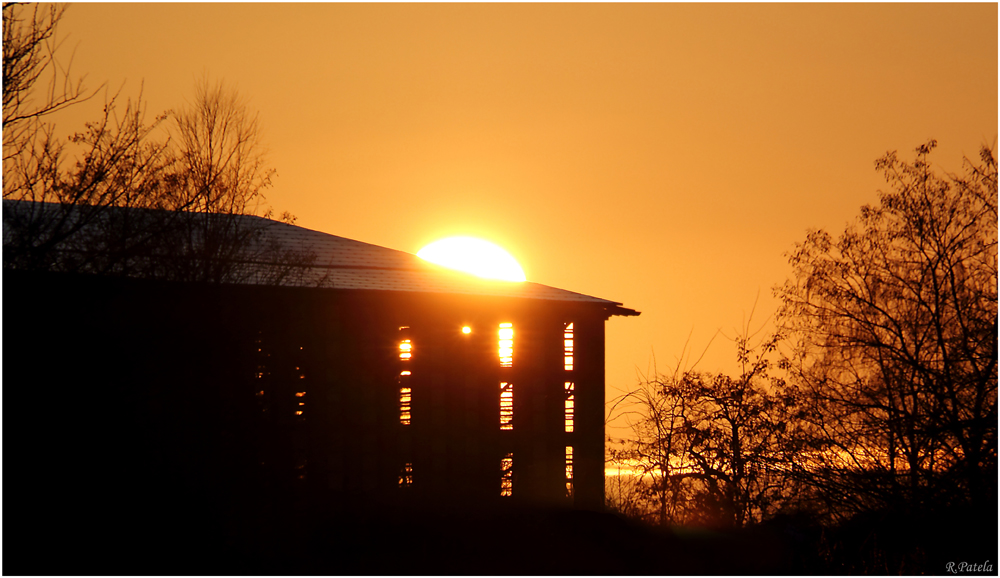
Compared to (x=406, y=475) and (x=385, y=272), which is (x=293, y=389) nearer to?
(x=406, y=475)

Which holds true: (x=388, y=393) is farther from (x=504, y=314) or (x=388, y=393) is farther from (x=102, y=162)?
(x=102, y=162)

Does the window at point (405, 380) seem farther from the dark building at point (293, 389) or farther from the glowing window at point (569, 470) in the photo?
the glowing window at point (569, 470)

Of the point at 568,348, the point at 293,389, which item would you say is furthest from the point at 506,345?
the point at 293,389

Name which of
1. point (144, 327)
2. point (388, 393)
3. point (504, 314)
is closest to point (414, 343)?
point (388, 393)

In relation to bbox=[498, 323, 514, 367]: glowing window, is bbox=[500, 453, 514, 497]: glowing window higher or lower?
lower

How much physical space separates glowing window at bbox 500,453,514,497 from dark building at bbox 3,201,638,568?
44 millimetres

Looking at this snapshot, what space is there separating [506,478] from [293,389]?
18.8 ft

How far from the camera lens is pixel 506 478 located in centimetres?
1627

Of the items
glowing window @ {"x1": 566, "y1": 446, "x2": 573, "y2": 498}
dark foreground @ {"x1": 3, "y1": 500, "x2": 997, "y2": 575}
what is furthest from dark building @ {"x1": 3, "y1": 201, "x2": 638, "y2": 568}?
dark foreground @ {"x1": 3, "y1": 500, "x2": 997, "y2": 575}

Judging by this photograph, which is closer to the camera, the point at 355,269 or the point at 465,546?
the point at 465,546

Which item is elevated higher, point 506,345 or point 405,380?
point 506,345

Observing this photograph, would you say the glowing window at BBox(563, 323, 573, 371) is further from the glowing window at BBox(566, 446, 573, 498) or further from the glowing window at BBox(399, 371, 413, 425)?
the glowing window at BBox(399, 371, 413, 425)

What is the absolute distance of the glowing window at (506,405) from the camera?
1664 cm

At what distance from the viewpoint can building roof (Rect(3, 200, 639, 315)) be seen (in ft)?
41.7
